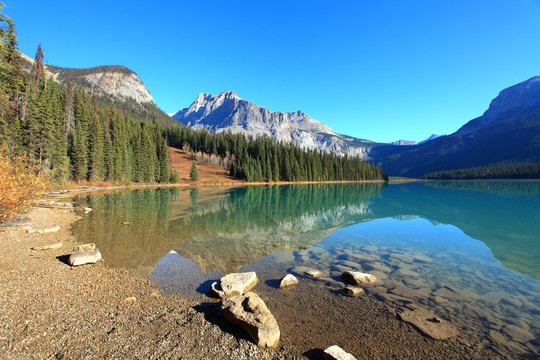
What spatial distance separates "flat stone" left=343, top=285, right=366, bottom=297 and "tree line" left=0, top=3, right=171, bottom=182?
2586cm

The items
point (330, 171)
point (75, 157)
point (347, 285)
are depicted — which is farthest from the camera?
point (330, 171)

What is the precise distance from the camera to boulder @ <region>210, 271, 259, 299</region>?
9318 millimetres

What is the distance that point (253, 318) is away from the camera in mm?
6922

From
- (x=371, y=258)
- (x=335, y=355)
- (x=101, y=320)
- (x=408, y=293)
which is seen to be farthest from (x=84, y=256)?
(x=371, y=258)

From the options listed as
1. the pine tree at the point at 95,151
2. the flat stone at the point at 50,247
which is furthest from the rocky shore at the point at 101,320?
the pine tree at the point at 95,151

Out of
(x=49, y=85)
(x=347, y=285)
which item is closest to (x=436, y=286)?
(x=347, y=285)

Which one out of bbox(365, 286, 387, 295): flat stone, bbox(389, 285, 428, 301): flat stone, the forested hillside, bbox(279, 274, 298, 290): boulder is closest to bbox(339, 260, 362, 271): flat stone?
bbox(365, 286, 387, 295): flat stone

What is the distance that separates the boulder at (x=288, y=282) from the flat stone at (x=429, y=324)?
4133 millimetres

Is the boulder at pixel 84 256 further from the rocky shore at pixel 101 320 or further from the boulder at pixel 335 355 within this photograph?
the boulder at pixel 335 355

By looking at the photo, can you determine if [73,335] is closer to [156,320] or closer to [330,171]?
[156,320]

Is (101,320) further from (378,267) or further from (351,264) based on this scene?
(378,267)

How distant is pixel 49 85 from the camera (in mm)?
59250

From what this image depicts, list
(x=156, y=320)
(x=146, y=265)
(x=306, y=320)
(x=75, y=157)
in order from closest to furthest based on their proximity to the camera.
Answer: (x=156, y=320), (x=306, y=320), (x=146, y=265), (x=75, y=157)

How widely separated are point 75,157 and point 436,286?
2788 inches
